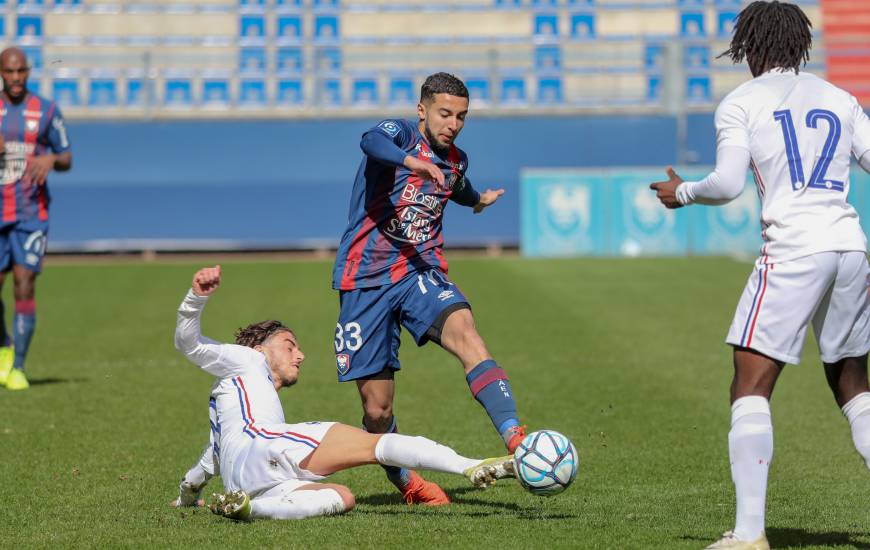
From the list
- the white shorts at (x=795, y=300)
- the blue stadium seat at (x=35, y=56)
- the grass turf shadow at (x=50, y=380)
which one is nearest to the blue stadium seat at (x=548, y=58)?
the blue stadium seat at (x=35, y=56)

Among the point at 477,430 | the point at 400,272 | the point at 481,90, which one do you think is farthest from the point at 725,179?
the point at 481,90

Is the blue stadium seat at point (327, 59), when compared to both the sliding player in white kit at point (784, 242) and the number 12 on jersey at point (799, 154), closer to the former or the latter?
the sliding player in white kit at point (784, 242)

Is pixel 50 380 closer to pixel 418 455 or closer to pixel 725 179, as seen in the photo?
pixel 418 455

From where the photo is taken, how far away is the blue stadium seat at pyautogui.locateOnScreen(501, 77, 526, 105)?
3256cm

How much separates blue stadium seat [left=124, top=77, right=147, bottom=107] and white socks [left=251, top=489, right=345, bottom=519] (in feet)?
90.3

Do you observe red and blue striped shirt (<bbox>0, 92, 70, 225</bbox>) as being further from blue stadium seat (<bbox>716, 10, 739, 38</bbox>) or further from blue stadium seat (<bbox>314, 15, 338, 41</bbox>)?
blue stadium seat (<bbox>716, 10, 739, 38</bbox>)

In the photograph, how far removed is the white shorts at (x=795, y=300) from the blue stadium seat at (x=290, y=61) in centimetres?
2843

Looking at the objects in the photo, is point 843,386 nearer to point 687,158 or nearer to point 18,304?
point 18,304

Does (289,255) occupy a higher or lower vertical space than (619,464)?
lower

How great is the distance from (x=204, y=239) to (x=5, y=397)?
20557mm

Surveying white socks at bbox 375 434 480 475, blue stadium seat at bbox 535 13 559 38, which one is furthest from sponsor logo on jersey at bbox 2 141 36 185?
blue stadium seat at bbox 535 13 559 38

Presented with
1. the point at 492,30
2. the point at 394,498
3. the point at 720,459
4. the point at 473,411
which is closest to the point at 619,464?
the point at 720,459

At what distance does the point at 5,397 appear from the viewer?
10031 mm

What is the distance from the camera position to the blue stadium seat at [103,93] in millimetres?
31828
